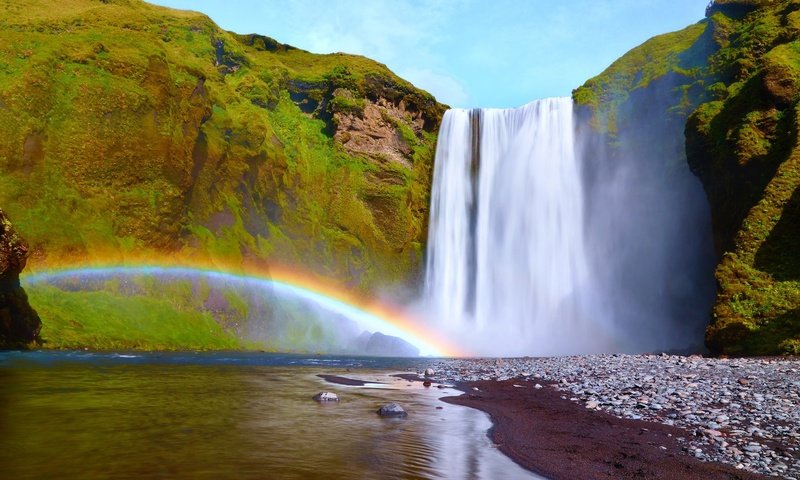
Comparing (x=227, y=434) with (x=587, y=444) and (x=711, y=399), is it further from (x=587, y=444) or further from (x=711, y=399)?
(x=711, y=399)

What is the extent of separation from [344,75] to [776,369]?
76.7 metres

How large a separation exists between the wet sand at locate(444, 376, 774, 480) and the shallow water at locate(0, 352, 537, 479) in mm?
567

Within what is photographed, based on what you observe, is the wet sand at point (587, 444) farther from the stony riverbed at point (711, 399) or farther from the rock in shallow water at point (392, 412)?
the rock in shallow water at point (392, 412)

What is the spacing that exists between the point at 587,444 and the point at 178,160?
57.3m

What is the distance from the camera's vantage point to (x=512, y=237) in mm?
63031

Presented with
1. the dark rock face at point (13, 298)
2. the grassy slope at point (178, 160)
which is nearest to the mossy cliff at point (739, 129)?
the grassy slope at point (178, 160)

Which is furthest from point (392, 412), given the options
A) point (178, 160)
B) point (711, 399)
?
point (178, 160)

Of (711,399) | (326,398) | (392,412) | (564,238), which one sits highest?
(564,238)

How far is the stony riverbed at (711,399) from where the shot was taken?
873 centimetres

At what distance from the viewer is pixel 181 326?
163ft

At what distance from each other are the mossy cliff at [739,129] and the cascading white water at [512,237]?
8.28m

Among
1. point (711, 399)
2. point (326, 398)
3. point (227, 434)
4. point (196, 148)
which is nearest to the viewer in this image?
point (227, 434)

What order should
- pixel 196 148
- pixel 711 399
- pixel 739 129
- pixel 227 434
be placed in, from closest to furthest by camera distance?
pixel 227 434
pixel 711 399
pixel 739 129
pixel 196 148

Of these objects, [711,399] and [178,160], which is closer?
[711,399]
